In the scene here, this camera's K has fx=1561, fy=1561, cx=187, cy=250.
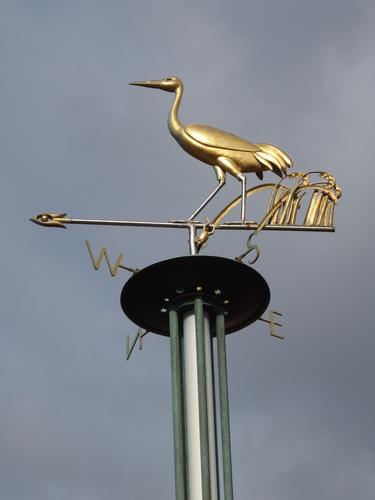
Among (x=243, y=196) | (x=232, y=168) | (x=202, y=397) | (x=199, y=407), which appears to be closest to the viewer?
(x=199, y=407)

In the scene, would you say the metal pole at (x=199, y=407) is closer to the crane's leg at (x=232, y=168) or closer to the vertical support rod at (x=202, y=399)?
the vertical support rod at (x=202, y=399)

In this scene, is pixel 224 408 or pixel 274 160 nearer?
pixel 224 408

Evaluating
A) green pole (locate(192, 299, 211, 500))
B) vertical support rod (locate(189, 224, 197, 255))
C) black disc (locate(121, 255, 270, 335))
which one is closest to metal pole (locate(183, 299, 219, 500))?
green pole (locate(192, 299, 211, 500))

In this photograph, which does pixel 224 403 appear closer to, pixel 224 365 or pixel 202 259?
pixel 224 365

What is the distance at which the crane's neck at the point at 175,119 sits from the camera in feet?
114

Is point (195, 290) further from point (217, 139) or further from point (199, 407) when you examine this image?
point (217, 139)

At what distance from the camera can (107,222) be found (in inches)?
1308

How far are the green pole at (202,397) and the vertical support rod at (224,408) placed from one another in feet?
1.20

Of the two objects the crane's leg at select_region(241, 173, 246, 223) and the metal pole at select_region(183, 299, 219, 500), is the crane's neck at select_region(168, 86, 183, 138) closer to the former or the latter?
the crane's leg at select_region(241, 173, 246, 223)

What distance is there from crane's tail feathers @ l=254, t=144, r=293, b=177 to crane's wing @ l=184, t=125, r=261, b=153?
17cm

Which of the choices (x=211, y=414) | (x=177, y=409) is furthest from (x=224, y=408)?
(x=177, y=409)

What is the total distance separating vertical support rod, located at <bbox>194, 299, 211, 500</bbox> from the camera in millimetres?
30297

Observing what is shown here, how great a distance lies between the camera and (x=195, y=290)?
32.7 metres

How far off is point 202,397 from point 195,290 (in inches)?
100.0
